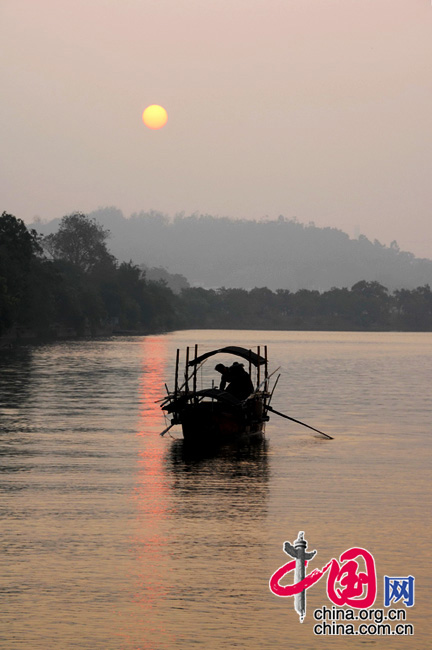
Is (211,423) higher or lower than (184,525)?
higher

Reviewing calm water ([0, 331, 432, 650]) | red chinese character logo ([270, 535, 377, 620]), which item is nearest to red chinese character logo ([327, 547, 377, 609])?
red chinese character logo ([270, 535, 377, 620])

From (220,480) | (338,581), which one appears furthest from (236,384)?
(338,581)

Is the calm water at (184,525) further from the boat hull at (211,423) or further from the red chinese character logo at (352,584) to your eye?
the boat hull at (211,423)

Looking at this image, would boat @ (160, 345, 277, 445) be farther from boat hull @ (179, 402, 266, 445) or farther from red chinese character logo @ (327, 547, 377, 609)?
red chinese character logo @ (327, 547, 377, 609)

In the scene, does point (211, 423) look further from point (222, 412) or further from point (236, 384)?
point (236, 384)

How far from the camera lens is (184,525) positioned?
70.6 feet

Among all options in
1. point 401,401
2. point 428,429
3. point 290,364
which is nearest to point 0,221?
point 290,364

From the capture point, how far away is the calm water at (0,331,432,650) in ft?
48.5

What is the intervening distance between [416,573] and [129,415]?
32.3 metres

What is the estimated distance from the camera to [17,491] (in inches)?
1016

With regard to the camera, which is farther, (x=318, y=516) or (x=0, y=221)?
(x=0, y=221)

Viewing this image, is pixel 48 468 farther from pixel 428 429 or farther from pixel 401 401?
pixel 401 401

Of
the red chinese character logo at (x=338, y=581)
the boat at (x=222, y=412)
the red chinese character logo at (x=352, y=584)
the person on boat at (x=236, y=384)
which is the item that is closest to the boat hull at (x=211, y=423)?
the boat at (x=222, y=412)

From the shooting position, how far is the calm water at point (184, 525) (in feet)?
48.5
